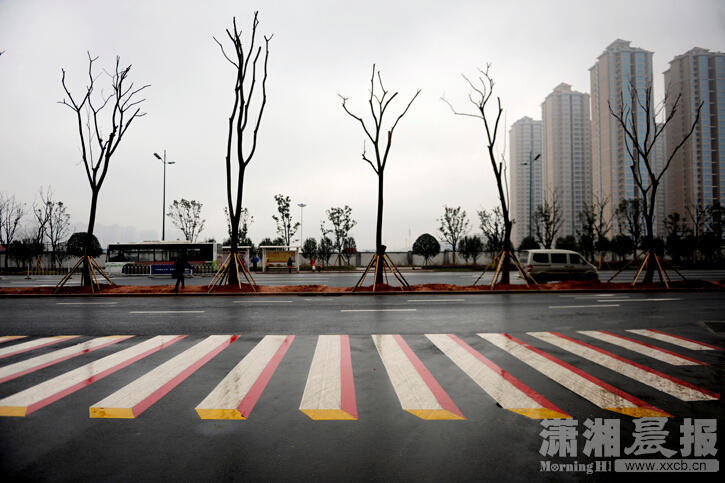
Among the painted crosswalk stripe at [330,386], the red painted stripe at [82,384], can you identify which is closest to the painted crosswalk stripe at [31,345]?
the red painted stripe at [82,384]

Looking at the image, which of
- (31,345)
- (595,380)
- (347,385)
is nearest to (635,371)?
(595,380)

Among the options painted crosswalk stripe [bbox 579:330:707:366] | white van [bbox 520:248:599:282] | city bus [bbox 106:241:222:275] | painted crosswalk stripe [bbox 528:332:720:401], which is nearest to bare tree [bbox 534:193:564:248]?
white van [bbox 520:248:599:282]

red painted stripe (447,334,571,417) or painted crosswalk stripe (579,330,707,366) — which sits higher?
red painted stripe (447,334,571,417)

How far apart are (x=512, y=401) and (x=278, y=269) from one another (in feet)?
109

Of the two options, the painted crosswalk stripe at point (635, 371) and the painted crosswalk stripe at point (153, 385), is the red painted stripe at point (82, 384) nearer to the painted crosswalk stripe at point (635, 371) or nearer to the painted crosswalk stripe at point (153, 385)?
the painted crosswalk stripe at point (153, 385)

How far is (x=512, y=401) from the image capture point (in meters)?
4.06

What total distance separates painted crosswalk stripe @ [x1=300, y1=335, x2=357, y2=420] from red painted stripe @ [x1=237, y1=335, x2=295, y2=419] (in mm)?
507

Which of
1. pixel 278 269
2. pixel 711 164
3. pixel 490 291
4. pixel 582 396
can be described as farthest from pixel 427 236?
pixel 711 164

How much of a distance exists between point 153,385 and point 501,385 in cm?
415

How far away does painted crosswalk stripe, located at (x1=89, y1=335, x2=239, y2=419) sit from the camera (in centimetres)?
388

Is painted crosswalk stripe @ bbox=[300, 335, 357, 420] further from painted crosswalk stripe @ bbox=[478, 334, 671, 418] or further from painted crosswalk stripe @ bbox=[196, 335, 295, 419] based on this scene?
painted crosswalk stripe @ bbox=[478, 334, 671, 418]

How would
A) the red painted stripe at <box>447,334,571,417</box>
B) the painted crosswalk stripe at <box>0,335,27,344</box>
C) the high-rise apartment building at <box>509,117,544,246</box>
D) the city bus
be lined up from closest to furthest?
the red painted stripe at <box>447,334,571,417</box> < the painted crosswalk stripe at <box>0,335,27,344</box> < the city bus < the high-rise apartment building at <box>509,117,544,246</box>

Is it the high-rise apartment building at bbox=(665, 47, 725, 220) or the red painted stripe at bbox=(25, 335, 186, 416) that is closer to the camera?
the red painted stripe at bbox=(25, 335, 186, 416)

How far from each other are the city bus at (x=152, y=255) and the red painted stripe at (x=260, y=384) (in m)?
30.0
